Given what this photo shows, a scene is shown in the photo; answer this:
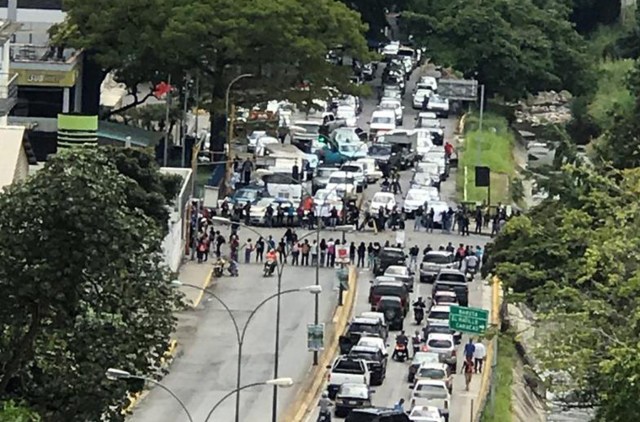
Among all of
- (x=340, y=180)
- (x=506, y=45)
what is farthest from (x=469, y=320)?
(x=506, y=45)

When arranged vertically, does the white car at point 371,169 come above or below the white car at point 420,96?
below

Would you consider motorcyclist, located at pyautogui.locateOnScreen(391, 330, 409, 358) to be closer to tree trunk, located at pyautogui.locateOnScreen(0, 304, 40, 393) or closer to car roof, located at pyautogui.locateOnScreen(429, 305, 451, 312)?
car roof, located at pyautogui.locateOnScreen(429, 305, 451, 312)

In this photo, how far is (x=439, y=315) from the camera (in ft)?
288

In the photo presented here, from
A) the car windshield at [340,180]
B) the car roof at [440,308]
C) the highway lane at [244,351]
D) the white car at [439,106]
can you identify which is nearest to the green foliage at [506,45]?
the white car at [439,106]

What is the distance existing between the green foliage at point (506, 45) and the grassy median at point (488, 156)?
100 inches

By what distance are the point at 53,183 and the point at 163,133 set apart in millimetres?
63299

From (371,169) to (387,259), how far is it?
20.4m

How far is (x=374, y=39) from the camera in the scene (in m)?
149

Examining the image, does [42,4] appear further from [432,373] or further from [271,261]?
[432,373]

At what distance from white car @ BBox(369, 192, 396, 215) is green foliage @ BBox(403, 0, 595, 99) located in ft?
102

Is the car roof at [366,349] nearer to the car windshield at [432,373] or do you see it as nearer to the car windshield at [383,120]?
the car windshield at [432,373]

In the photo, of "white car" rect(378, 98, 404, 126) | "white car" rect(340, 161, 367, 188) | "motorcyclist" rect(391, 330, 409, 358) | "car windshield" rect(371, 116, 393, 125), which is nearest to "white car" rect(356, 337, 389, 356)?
"motorcyclist" rect(391, 330, 409, 358)

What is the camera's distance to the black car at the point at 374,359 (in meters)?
81.1

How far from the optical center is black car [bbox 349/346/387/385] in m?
81.1
